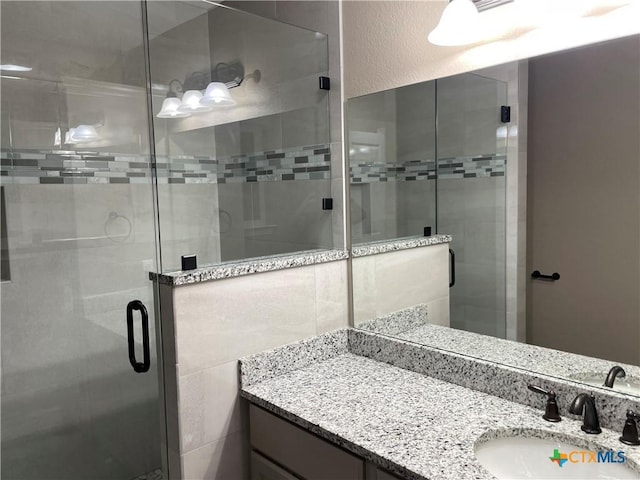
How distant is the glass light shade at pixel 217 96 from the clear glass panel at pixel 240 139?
0.02 meters

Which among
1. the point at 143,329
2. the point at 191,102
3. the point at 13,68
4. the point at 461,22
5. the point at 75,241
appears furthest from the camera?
the point at 75,241

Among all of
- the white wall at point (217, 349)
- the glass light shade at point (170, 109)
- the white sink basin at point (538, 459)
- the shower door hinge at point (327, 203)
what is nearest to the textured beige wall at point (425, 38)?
the shower door hinge at point (327, 203)

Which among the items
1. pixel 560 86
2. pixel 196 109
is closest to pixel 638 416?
pixel 560 86

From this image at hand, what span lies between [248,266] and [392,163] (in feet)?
2.27

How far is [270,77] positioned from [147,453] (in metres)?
1.68

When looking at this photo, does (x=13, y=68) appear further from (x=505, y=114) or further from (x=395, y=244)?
(x=505, y=114)

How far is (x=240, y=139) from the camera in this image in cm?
183

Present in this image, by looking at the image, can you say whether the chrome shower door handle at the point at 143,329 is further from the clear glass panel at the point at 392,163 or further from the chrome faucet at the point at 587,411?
the chrome faucet at the point at 587,411

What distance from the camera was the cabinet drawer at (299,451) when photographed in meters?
1.29

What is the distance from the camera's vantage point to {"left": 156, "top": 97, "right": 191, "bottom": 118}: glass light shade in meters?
1.62

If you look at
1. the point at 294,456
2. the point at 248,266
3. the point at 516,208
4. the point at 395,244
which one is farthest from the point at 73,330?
the point at 516,208

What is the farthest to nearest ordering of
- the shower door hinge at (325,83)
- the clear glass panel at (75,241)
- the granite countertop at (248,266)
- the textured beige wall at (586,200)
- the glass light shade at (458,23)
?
1. the shower door hinge at (325,83)
2. the clear glass panel at (75,241)
3. the granite countertop at (248,266)
4. the glass light shade at (458,23)
5. the textured beige wall at (586,200)

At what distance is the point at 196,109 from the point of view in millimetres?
1693

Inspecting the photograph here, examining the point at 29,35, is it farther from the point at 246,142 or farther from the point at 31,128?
the point at 246,142
